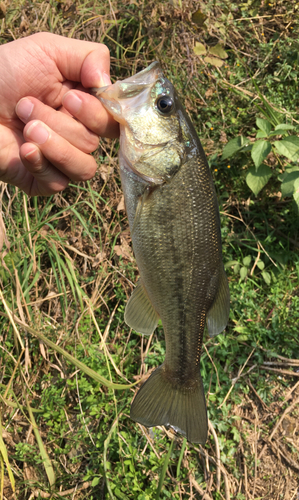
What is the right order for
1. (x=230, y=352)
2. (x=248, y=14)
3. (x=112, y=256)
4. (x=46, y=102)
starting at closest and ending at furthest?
(x=46, y=102) → (x=230, y=352) → (x=112, y=256) → (x=248, y=14)

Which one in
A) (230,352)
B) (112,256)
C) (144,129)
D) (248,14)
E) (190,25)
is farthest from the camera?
(248,14)

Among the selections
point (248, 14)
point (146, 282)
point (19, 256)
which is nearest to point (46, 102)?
point (146, 282)

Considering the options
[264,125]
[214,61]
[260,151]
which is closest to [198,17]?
[214,61]

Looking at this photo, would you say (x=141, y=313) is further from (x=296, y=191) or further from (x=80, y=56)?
(x=296, y=191)

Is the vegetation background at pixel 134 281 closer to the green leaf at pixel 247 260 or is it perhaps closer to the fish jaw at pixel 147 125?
the green leaf at pixel 247 260

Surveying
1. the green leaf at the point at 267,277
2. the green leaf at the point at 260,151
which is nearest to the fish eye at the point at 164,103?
the green leaf at the point at 260,151

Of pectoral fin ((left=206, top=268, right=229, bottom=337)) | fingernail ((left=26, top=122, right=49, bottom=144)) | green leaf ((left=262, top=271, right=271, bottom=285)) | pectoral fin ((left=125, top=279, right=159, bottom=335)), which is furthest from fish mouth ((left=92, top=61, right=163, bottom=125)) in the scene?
green leaf ((left=262, top=271, right=271, bottom=285))

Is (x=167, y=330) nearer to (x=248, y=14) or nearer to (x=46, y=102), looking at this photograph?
(x=46, y=102)
